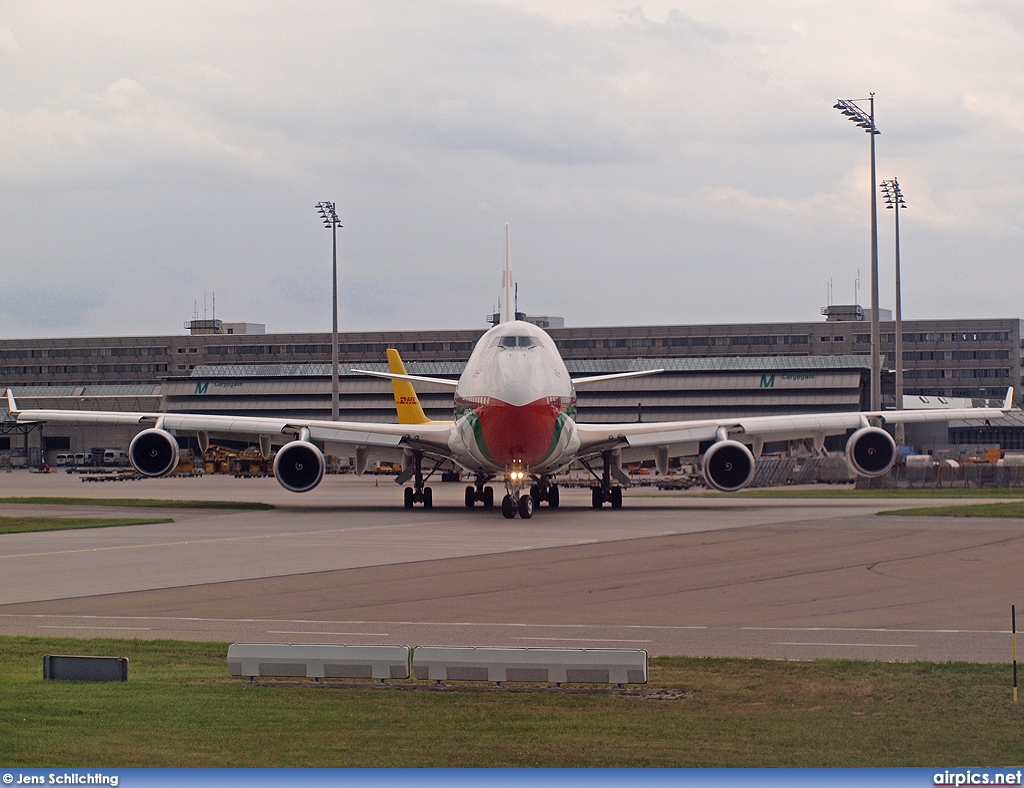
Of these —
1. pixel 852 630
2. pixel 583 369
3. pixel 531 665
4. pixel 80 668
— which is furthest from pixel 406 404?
pixel 583 369

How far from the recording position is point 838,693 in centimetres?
1253

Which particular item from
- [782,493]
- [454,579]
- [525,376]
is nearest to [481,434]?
[525,376]

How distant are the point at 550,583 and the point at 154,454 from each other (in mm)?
26335

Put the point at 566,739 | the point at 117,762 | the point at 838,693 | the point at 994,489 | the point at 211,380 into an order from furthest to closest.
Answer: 1. the point at 211,380
2. the point at 994,489
3. the point at 838,693
4. the point at 566,739
5. the point at 117,762

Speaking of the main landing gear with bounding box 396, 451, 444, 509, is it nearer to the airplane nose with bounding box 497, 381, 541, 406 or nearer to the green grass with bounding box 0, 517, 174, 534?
the airplane nose with bounding box 497, 381, 541, 406

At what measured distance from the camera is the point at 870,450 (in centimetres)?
4444

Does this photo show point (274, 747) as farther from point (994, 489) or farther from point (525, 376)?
point (994, 489)

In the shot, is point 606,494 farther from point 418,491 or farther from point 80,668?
point 80,668

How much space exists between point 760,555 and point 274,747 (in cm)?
1820

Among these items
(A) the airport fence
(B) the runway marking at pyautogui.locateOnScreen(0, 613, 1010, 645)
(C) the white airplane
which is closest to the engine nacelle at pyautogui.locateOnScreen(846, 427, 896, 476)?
(C) the white airplane

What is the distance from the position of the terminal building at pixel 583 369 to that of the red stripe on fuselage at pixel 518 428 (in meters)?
73.8

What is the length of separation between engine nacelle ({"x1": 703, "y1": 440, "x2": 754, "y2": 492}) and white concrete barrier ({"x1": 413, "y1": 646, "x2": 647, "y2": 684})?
98.8 ft

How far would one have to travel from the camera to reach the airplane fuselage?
38812mm

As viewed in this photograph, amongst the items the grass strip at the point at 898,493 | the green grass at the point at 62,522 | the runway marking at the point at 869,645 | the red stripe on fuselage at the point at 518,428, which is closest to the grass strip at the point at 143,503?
the green grass at the point at 62,522
